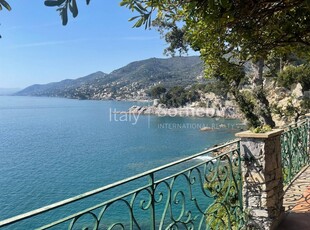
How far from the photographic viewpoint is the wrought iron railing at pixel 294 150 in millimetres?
4445

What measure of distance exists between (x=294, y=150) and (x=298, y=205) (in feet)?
4.27

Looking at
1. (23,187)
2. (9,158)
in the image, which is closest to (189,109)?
(9,158)

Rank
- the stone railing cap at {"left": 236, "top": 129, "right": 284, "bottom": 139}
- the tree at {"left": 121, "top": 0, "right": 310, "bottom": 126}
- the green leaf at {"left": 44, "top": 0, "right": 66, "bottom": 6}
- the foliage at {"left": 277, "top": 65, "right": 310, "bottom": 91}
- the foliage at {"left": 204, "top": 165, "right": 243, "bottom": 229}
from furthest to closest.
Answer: the foliage at {"left": 277, "top": 65, "right": 310, "bottom": 91} → the stone railing cap at {"left": 236, "top": 129, "right": 284, "bottom": 139} → the foliage at {"left": 204, "top": 165, "right": 243, "bottom": 229} → the tree at {"left": 121, "top": 0, "right": 310, "bottom": 126} → the green leaf at {"left": 44, "top": 0, "right": 66, "bottom": 6}

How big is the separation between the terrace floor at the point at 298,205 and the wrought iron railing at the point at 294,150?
16 cm

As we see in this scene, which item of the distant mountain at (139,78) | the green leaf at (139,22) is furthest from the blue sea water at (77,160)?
the distant mountain at (139,78)

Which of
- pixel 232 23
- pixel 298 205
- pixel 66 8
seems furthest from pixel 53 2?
pixel 298 205

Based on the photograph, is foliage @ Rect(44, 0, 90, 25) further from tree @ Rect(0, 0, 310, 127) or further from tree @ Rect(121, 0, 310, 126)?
tree @ Rect(121, 0, 310, 126)

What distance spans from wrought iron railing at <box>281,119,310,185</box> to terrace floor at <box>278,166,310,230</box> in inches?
6.4

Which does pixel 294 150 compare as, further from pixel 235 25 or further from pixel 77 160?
pixel 77 160

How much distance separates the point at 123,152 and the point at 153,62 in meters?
97.7

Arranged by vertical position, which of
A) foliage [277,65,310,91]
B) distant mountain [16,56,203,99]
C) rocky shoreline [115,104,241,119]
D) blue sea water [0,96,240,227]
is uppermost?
distant mountain [16,56,203,99]

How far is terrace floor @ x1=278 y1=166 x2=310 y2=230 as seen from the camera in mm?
3260

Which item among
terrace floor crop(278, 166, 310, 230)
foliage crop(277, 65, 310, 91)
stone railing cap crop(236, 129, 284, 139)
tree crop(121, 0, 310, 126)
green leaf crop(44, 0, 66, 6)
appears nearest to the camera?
green leaf crop(44, 0, 66, 6)

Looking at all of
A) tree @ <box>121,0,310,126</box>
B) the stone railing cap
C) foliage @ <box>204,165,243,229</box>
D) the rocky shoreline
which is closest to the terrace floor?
foliage @ <box>204,165,243,229</box>
